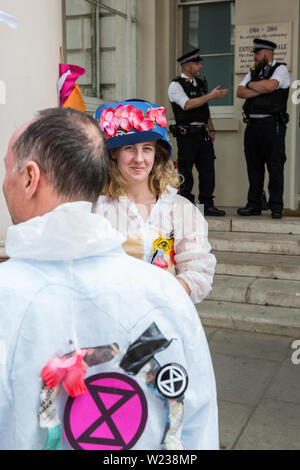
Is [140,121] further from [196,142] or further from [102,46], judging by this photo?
[102,46]

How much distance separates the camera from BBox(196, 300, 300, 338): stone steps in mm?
4754

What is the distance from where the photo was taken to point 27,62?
4.93 m

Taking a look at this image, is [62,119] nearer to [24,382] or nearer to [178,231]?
[24,382]

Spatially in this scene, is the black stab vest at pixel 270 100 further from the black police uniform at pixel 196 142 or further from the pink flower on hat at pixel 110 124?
the pink flower on hat at pixel 110 124

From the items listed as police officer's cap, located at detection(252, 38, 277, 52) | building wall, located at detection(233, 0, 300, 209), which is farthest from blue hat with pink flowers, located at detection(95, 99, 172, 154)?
building wall, located at detection(233, 0, 300, 209)

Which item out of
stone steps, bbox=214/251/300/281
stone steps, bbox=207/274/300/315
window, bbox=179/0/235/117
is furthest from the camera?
window, bbox=179/0/235/117

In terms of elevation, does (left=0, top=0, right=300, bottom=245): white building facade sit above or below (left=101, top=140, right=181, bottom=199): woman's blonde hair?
above

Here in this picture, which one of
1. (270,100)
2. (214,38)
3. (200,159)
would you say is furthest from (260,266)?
(214,38)

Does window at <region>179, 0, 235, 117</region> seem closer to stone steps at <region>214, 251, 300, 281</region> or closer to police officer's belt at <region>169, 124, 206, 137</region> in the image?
police officer's belt at <region>169, 124, 206, 137</region>

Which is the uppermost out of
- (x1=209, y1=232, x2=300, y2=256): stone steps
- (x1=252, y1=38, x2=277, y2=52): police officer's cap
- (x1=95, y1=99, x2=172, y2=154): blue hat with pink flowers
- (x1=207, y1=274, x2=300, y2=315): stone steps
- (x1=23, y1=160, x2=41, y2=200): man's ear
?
(x1=252, y1=38, x2=277, y2=52): police officer's cap

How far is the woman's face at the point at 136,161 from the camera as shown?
2594 millimetres

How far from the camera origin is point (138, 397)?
1150 millimetres

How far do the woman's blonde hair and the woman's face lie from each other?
3 cm
